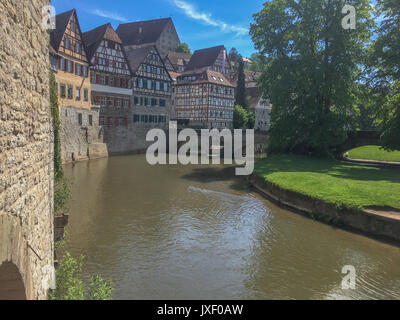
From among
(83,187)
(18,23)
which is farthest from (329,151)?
(18,23)

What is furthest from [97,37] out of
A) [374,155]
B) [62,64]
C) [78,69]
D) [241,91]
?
[374,155]

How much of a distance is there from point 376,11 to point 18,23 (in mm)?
28502

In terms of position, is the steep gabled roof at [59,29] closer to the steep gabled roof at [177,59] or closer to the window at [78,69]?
the window at [78,69]

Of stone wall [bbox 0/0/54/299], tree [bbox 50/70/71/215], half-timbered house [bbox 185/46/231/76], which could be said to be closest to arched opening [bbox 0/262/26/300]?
stone wall [bbox 0/0/54/299]

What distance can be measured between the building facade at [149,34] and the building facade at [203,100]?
2148 centimetres

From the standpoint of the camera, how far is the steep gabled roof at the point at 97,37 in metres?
34.9

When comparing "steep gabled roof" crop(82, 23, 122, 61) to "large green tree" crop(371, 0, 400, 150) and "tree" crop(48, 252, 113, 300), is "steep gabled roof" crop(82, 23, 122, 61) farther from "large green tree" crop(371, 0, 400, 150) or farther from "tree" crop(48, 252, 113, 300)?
"tree" crop(48, 252, 113, 300)

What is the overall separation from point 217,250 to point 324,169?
14.0 metres

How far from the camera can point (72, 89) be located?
2969 centimetres

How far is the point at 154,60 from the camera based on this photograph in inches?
1668

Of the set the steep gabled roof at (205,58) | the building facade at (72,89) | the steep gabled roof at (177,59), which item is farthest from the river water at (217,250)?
the steep gabled roof at (177,59)

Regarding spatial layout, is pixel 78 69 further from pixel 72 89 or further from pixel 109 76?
pixel 109 76

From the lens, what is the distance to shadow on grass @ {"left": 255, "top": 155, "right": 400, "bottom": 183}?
747 inches
